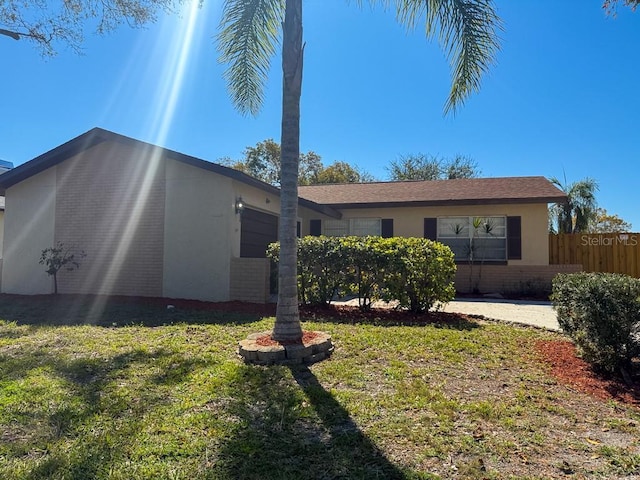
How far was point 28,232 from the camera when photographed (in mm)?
12180

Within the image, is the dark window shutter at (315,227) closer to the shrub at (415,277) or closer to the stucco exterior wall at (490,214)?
the stucco exterior wall at (490,214)

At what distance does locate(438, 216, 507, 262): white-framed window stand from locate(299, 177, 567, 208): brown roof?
0.86m

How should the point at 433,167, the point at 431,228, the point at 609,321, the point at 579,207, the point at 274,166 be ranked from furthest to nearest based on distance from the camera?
1. the point at 274,166
2. the point at 433,167
3. the point at 579,207
4. the point at 431,228
5. the point at 609,321

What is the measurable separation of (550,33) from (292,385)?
947cm

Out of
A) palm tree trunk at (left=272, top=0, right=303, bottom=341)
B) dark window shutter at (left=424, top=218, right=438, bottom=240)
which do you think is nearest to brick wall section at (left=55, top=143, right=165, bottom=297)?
palm tree trunk at (left=272, top=0, right=303, bottom=341)

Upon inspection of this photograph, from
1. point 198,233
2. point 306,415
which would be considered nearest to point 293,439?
point 306,415

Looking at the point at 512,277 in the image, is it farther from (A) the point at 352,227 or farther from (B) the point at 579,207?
(B) the point at 579,207

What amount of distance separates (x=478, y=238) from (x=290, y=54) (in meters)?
A: 10.7

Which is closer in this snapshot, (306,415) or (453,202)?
(306,415)

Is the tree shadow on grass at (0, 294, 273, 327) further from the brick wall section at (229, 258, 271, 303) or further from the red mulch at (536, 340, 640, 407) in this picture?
the red mulch at (536, 340, 640, 407)

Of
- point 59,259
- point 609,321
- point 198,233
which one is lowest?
point 609,321

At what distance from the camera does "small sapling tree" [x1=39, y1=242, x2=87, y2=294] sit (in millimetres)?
11312

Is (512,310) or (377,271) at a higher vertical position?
(377,271)

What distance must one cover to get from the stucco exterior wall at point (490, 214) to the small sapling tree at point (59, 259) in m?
7.54
